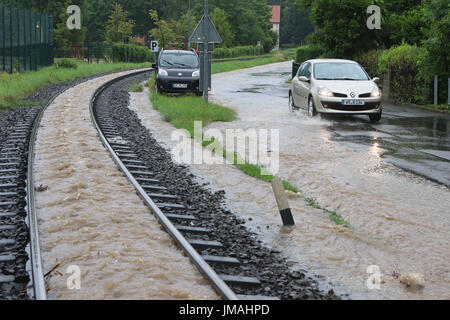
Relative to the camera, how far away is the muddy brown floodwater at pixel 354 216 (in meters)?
5.93

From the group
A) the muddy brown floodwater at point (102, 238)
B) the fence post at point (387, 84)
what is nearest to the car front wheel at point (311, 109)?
the fence post at point (387, 84)

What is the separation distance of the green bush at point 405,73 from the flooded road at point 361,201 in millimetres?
5127

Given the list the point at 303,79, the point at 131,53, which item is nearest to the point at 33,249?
the point at 303,79

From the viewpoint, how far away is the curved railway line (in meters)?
5.29

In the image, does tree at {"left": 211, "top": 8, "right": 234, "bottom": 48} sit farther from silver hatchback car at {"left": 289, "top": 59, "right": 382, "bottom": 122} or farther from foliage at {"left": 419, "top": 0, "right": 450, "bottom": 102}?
silver hatchback car at {"left": 289, "top": 59, "right": 382, "bottom": 122}

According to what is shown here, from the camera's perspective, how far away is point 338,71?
1788 centimetres

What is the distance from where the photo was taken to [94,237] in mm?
6586

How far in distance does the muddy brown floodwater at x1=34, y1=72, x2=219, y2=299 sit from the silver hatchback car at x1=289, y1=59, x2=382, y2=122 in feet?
24.2

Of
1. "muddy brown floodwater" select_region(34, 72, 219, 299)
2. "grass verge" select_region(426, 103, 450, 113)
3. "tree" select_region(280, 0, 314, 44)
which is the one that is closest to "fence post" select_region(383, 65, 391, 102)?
"grass verge" select_region(426, 103, 450, 113)

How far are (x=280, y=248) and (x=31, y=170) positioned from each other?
187 inches

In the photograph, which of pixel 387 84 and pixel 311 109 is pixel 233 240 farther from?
pixel 387 84

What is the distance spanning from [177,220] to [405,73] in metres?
16.2

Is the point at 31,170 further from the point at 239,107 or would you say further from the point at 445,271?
the point at 239,107

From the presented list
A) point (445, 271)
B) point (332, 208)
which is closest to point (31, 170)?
point (332, 208)
